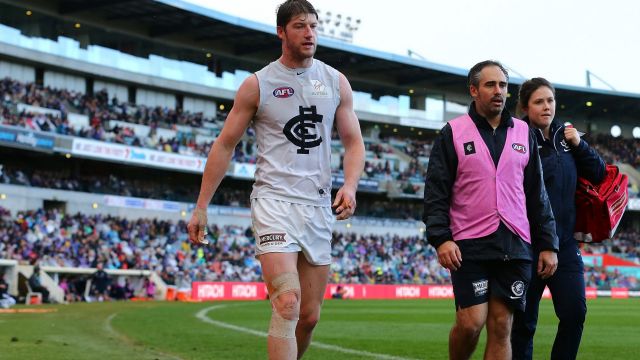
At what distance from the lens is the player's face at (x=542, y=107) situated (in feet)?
22.7

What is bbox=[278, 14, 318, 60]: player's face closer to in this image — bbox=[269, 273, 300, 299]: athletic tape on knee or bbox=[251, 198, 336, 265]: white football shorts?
bbox=[251, 198, 336, 265]: white football shorts

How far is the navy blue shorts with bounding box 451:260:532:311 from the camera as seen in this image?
5934 millimetres

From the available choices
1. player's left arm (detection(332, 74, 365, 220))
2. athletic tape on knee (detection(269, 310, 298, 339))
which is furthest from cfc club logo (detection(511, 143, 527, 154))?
athletic tape on knee (detection(269, 310, 298, 339))

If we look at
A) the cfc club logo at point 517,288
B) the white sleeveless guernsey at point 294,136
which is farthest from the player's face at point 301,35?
the cfc club logo at point 517,288

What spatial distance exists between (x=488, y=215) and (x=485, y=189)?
0.58ft

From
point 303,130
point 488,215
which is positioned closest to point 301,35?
point 303,130

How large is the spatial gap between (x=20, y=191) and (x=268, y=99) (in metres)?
39.3

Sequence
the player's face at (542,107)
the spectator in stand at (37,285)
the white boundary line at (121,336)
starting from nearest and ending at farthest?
1. the player's face at (542,107)
2. the white boundary line at (121,336)
3. the spectator in stand at (37,285)

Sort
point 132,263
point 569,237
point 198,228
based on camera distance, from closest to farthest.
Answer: point 198,228 → point 569,237 → point 132,263

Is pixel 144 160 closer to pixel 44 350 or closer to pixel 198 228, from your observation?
pixel 44 350

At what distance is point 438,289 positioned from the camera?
48.5 m

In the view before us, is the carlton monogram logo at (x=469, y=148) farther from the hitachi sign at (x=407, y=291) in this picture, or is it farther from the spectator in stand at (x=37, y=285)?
the hitachi sign at (x=407, y=291)

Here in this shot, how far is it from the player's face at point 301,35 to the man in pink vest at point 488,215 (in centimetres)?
109

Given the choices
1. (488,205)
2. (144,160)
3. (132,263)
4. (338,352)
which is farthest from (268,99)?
(144,160)
